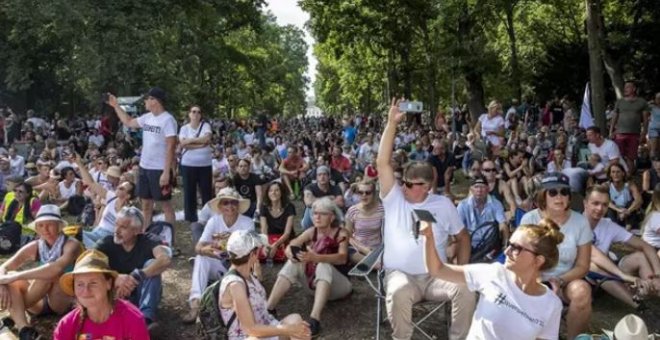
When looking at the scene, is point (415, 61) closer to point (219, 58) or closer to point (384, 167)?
point (219, 58)

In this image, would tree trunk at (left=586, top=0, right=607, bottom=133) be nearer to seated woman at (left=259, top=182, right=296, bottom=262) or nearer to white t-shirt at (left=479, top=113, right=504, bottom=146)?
white t-shirt at (left=479, top=113, right=504, bottom=146)

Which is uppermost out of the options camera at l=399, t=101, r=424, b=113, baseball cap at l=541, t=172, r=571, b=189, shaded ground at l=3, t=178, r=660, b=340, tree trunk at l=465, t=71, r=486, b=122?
tree trunk at l=465, t=71, r=486, b=122

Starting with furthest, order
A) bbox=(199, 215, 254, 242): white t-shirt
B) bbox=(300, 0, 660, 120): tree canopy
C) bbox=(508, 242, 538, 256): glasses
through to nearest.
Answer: bbox=(300, 0, 660, 120): tree canopy < bbox=(199, 215, 254, 242): white t-shirt < bbox=(508, 242, 538, 256): glasses

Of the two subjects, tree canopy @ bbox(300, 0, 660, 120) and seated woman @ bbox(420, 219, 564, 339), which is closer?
seated woman @ bbox(420, 219, 564, 339)

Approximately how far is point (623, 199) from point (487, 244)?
12.5 feet

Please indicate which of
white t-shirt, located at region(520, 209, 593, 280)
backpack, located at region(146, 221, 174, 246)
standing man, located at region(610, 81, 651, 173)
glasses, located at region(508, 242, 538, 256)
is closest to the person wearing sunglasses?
white t-shirt, located at region(520, 209, 593, 280)

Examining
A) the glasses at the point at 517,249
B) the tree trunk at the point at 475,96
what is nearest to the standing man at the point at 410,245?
the glasses at the point at 517,249

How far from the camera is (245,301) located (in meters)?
3.74

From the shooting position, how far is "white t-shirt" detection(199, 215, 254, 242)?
5.96 m

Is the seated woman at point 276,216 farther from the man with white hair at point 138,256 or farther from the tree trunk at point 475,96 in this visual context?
the tree trunk at point 475,96

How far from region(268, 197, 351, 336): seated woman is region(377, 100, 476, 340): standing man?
2.26 ft

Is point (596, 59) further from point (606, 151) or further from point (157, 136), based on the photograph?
point (157, 136)

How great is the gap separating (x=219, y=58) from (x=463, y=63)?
19.0 m

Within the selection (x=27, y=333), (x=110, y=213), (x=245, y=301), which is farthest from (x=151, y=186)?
(x=245, y=301)
